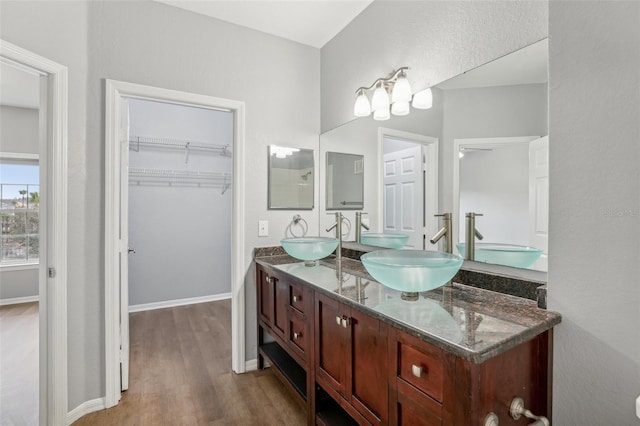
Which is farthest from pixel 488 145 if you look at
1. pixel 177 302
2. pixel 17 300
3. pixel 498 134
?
pixel 17 300

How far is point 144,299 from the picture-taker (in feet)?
12.3

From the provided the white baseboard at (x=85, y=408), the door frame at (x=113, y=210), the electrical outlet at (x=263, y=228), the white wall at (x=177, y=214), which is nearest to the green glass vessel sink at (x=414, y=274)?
the electrical outlet at (x=263, y=228)

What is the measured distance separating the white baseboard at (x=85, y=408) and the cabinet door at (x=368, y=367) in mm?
1614

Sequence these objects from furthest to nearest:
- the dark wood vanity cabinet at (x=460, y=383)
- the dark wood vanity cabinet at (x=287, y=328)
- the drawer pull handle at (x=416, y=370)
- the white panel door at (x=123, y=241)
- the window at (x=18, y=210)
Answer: the window at (x=18, y=210)
the white panel door at (x=123, y=241)
the dark wood vanity cabinet at (x=287, y=328)
the drawer pull handle at (x=416, y=370)
the dark wood vanity cabinet at (x=460, y=383)

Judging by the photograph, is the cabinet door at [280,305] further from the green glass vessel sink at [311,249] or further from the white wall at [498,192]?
the white wall at [498,192]

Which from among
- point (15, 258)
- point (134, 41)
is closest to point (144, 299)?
point (15, 258)

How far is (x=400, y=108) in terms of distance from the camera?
1.88 metres

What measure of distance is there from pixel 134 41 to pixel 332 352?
7.28ft

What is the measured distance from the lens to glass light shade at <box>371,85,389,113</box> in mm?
1950

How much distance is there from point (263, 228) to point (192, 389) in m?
1.19

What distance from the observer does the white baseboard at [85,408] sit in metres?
1.78

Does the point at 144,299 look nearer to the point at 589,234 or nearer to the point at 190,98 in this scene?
the point at 190,98

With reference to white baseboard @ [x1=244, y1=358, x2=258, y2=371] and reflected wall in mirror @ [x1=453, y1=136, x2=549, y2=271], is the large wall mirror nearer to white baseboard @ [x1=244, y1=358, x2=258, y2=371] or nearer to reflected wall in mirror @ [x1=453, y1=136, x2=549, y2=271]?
reflected wall in mirror @ [x1=453, y1=136, x2=549, y2=271]

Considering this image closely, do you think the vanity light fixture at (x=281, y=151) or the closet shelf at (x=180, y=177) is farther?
the closet shelf at (x=180, y=177)
